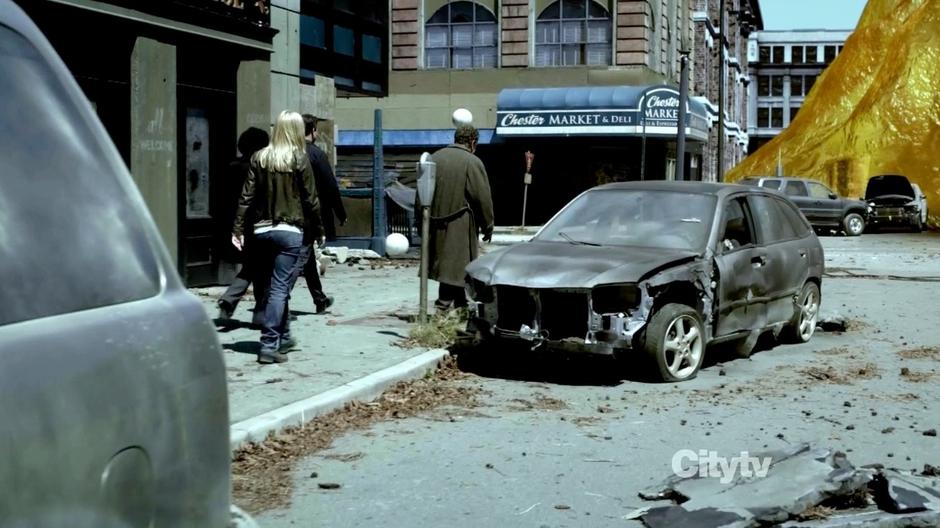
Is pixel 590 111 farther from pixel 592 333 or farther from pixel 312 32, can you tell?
pixel 592 333

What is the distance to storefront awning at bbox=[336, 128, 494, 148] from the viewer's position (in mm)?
42531

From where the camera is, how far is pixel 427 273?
1112 cm

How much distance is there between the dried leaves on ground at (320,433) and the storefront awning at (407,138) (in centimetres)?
3336

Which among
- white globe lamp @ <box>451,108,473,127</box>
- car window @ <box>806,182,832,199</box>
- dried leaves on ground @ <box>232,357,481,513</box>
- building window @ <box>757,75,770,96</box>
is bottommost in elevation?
dried leaves on ground @ <box>232,357,481,513</box>

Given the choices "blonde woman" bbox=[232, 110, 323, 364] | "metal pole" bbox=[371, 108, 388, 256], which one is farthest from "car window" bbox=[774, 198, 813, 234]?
"metal pole" bbox=[371, 108, 388, 256]

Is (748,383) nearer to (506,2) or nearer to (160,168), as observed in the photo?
(160,168)

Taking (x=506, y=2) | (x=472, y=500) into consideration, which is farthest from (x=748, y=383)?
(x=506, y=2)

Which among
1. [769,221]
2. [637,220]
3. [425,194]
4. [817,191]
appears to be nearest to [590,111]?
[817,191]

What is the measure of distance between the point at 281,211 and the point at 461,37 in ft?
117

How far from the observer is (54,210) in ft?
7.32

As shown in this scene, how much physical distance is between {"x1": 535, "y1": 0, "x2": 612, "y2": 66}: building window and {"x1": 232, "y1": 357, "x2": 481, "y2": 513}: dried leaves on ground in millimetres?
33300

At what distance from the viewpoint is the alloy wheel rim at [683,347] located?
8.95 meters

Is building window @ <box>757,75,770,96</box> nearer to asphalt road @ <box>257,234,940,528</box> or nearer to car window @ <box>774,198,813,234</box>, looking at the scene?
car window @ <box>774,198,813,234</box>

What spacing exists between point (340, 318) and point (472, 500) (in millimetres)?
6559
